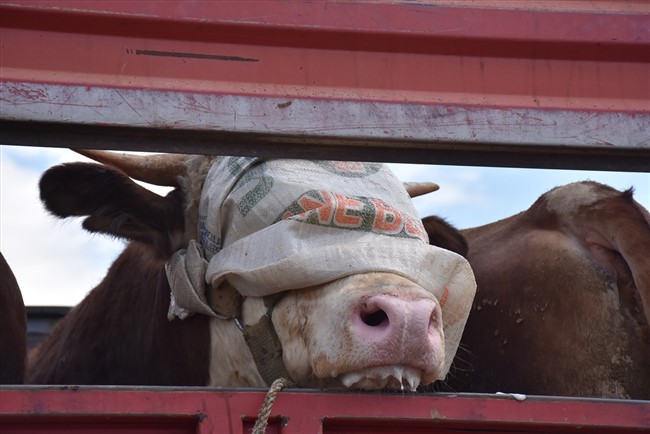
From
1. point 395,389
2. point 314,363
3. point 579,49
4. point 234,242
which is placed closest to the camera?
point 579,49

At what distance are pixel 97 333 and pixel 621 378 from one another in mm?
2079

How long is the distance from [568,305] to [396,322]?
5.42ft

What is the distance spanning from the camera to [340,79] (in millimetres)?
2088

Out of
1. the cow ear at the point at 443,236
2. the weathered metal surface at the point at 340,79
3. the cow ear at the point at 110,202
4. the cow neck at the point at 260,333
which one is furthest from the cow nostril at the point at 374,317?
the cow ear at the point at 443,236

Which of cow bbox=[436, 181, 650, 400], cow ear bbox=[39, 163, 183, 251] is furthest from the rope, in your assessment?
cow bbox=[436, 181, 650, 400]

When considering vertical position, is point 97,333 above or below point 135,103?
below

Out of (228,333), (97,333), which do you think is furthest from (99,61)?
(97,333)

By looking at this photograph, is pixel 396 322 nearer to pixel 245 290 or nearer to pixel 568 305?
pixel 245 290

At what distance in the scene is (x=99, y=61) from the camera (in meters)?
1.99

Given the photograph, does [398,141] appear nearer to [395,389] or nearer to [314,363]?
[395,389]

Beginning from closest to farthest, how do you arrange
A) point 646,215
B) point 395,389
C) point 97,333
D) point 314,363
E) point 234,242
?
point 395,389 < point 314,363 < point 234,242 < point 646,215 < point 97,333

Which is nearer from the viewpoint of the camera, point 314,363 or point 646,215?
point 314,363

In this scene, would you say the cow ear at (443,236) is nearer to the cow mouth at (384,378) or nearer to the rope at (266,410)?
the cow mouth at (384,378)

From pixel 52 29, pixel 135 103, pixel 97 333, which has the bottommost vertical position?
pixel 97 333
